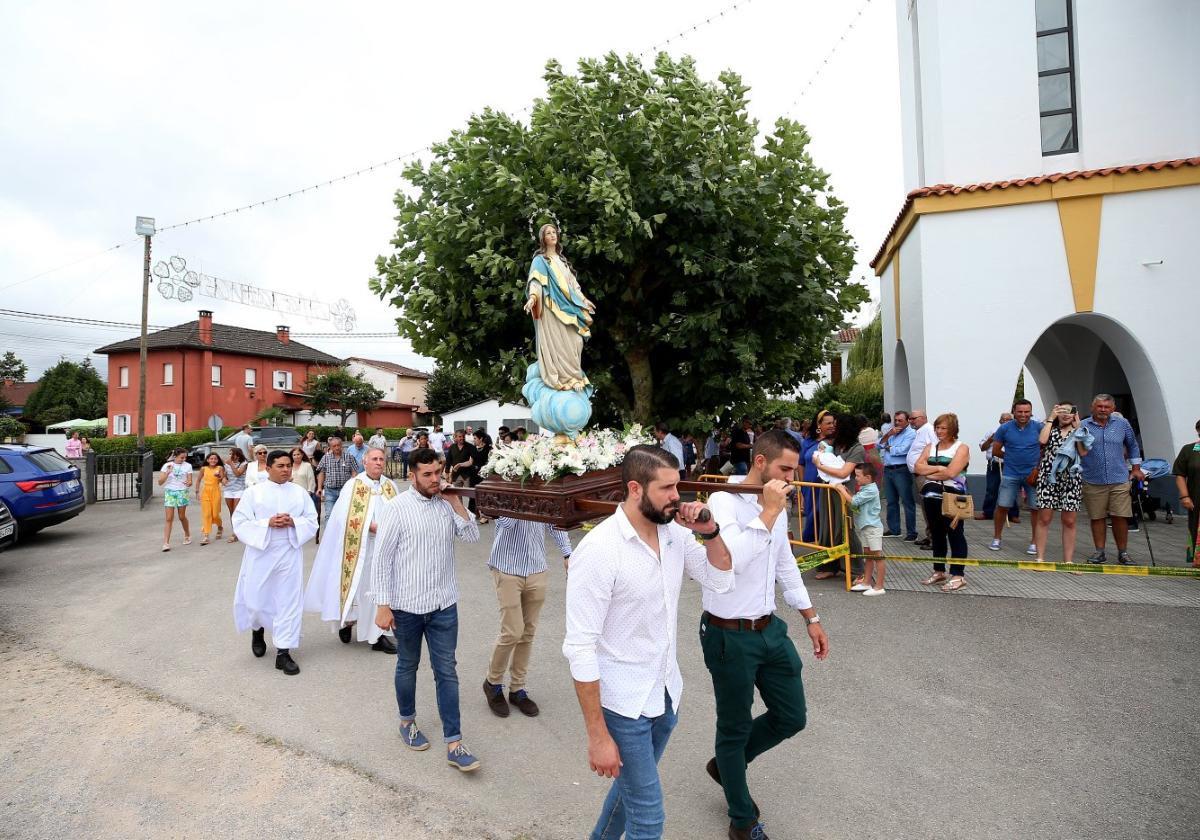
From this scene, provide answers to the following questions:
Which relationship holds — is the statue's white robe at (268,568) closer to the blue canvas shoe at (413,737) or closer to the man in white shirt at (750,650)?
the blue canvas shoe at (413,737)

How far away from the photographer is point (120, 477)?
1945cm

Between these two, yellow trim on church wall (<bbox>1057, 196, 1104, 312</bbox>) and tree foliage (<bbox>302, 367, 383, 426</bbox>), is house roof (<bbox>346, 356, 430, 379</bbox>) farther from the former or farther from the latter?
yellow trim on church wall (<bbox>1057, 196, 1104, 312</bbox>)

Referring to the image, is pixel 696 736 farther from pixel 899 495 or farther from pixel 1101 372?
pixel 1101 372

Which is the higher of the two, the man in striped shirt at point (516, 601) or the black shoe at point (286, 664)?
the man in striped shirt at point (516, 601)

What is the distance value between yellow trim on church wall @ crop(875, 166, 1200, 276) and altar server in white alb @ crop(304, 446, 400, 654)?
10.6 metres

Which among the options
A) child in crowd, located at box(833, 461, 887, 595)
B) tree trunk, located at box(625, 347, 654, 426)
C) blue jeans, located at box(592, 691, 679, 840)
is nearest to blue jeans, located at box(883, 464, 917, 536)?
child in crowd, located at box(833, 461, 887, 595)

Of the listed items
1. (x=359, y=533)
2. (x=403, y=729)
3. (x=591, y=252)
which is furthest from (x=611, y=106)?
(x=403, y=729)

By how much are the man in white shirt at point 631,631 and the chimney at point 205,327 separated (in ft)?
141

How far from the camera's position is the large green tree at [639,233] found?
1047 centimetres

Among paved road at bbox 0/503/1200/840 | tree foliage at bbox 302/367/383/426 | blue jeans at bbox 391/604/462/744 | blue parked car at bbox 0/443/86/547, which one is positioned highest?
tree foliage at bbox 302/367/383/426

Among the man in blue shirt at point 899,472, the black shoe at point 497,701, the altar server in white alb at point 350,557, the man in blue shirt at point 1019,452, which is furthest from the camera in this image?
the man in blue shirt at point 899,472

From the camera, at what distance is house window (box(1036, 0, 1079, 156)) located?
12555mm

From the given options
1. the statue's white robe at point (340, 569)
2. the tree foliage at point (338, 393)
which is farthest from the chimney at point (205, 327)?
the statue's white robe at point (340, 569)

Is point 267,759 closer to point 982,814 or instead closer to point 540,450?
point 540,450
